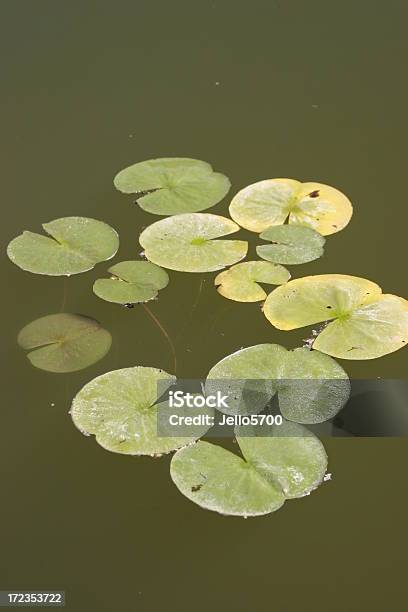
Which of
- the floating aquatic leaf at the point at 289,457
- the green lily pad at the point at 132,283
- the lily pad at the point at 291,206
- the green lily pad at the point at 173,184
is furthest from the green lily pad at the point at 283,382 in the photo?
the green lily pad at the point at 173,184

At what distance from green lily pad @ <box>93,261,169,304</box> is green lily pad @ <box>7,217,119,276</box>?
71 mm

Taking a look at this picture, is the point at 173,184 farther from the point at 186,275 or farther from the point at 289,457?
the point at 289,457

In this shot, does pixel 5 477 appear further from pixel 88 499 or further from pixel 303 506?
pixel 303 506

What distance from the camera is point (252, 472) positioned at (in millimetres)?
1544

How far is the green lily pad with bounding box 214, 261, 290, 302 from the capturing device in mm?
1910

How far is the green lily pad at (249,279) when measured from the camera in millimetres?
1910

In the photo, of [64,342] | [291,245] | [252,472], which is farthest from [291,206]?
[252,472]

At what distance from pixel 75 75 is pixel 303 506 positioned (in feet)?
5.31

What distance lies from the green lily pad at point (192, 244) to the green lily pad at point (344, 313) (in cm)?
17

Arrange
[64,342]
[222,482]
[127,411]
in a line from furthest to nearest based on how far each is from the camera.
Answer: [64,342] → [127,411] → [222,482]

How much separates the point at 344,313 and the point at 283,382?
237mm

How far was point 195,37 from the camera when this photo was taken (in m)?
2.75

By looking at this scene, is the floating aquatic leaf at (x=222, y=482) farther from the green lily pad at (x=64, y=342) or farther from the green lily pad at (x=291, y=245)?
the green lily pad at (x=291, y=245)

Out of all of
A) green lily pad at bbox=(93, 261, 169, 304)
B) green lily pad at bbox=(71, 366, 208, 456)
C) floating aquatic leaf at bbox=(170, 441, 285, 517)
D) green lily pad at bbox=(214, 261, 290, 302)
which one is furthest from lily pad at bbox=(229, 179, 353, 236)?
floating aquatic leaf at bbox=(170, 441, 285, 517)
